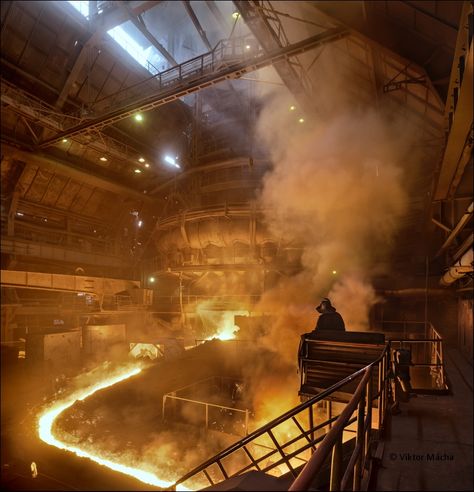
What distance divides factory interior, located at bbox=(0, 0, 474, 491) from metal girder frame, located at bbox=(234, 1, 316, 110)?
0.08 meters

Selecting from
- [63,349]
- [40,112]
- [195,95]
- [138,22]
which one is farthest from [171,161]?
[63,349]

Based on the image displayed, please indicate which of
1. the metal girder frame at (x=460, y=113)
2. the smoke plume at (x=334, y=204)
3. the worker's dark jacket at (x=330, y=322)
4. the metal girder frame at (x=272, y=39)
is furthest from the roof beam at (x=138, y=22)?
the worker's dark jacket at (x=330, y=322)

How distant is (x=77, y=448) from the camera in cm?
759

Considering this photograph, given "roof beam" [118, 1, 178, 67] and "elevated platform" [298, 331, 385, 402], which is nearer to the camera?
"elevated platform" [298, 331, 385, 402]

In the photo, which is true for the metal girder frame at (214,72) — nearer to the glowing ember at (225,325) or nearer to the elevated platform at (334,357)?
the elevated platform at (334,357)

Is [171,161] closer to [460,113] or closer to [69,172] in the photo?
[69,172]

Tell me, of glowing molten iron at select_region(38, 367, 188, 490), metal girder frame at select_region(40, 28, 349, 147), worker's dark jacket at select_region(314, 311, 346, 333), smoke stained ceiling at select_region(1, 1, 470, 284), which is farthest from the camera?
metal girder frame at select_region(40, 28, 349, 147)

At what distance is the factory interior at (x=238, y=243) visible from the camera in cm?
519

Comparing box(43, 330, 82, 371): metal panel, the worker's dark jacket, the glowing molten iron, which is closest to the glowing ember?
the glowing molten iron

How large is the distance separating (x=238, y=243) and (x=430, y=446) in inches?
445

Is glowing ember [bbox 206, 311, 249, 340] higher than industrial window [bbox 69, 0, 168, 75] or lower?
lower

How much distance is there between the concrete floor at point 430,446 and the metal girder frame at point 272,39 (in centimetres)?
862

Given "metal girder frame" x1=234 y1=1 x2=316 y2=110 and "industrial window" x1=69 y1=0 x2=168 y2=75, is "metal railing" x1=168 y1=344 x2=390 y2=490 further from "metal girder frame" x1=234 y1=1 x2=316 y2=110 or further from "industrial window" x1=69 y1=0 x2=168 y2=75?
"industrial window" x1=69 y1=0 x2=168 y2=75

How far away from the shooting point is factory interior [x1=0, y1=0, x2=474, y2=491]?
519 cm
